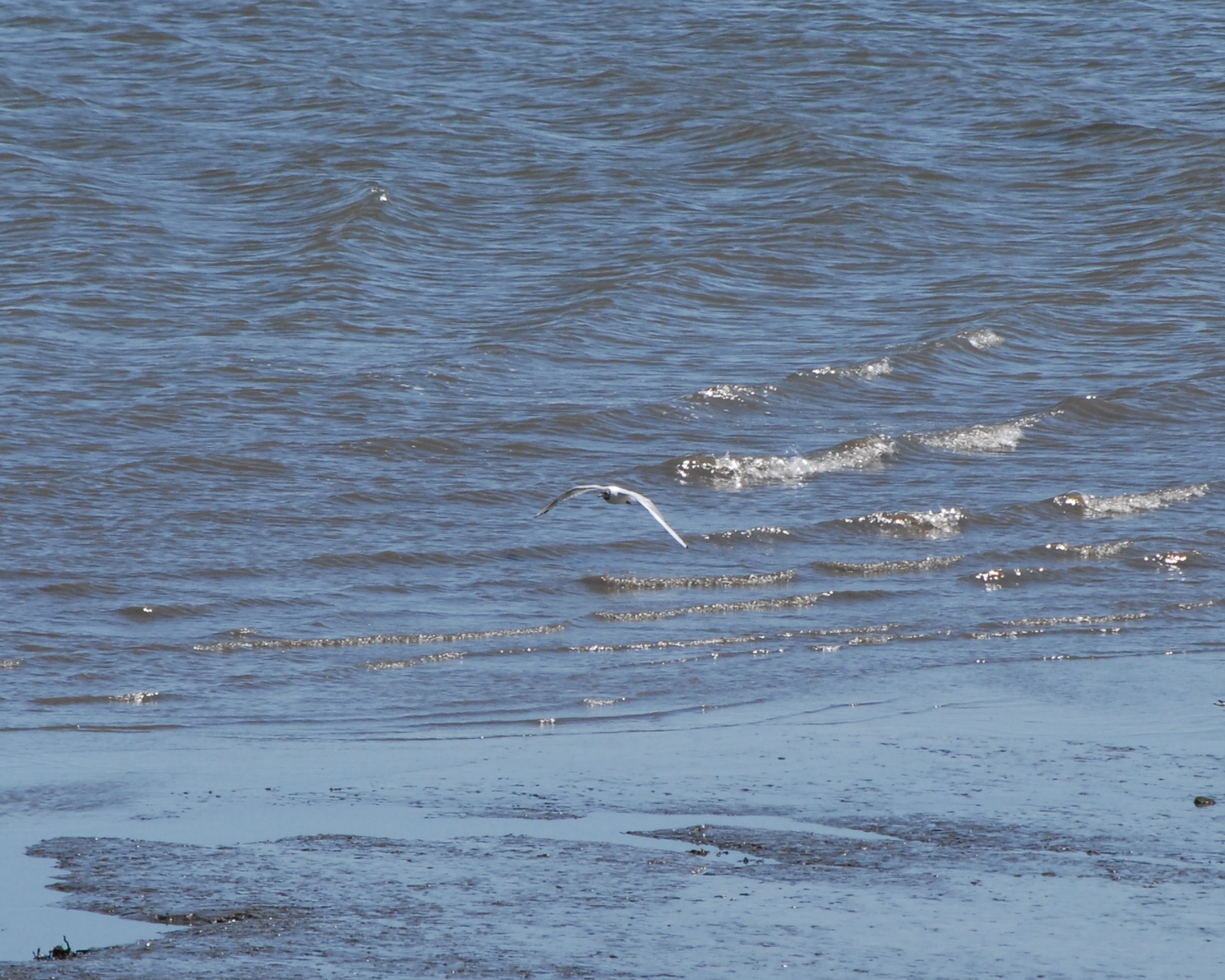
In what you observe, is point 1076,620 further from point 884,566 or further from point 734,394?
point 734,394

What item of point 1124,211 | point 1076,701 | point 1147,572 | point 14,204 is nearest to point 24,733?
point 1076,701

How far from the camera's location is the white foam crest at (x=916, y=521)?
29.0 ft

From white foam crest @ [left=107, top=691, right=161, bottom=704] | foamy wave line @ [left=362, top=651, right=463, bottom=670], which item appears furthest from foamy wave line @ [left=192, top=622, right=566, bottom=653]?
white foam crest @ [left=107, top=691, right=161, bottom=704]

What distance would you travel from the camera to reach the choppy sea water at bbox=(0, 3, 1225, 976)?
5.58m

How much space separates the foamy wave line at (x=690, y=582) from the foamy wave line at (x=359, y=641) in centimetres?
77

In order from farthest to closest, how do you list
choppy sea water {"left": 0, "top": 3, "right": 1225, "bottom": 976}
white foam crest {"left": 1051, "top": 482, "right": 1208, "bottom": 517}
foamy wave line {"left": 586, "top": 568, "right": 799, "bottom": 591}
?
white foam crest {"left": 1051, "top": 482, "right": 1208, "bottom": 517} < foamy wave line {"left": 586, "top": 568, "right": 799, "bottom": 591} < choppy sea water {"left": 0, "top": 3, "right": 1225, "bottom": 976}

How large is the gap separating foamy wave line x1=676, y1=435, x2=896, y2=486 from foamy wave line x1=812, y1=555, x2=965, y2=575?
1.59 meters

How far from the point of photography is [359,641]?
6.94 m

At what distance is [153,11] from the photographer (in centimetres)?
2250

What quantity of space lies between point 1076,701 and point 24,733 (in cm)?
340

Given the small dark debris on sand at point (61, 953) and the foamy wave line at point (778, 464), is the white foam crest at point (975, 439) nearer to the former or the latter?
the foamy wave line at point (778, 464)

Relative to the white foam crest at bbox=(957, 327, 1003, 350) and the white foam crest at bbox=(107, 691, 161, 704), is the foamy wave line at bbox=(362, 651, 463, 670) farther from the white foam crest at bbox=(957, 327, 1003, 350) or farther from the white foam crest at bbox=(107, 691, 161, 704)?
the white foam crest at bbox=(957, 327, 1003, 350)

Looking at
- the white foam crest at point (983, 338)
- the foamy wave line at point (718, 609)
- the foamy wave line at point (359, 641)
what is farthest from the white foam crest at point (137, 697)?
Result: the white foam crest at point (983, 338)

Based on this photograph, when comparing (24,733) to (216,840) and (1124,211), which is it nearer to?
(216,840)
